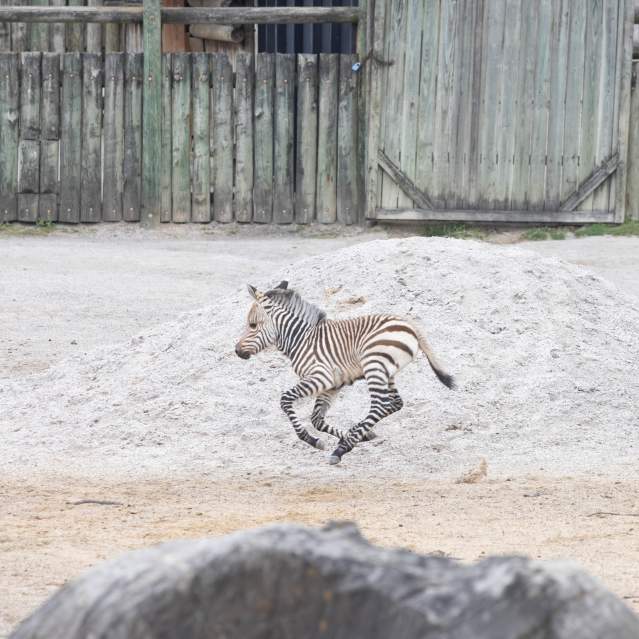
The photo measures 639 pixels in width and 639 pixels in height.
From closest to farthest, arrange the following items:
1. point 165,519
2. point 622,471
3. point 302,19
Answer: point 165,519 < point 622,471 < point 302,19

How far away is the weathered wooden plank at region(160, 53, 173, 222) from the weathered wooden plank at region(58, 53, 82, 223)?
824 mm

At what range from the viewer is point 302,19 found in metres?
12.8

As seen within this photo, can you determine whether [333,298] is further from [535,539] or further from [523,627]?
[523,627]

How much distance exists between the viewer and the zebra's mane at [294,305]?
22.9 ft

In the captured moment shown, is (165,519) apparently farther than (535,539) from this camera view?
Yes

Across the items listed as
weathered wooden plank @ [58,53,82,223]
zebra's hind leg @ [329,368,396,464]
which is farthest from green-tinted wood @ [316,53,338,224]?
zebra's hind leg @ [329,368,396,464]

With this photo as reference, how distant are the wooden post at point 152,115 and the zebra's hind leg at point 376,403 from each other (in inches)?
273

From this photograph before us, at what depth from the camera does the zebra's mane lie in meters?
6.96

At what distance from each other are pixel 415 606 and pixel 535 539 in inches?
146

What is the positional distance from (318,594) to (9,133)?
11914mm

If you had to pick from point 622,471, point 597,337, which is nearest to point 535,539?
point 622,471

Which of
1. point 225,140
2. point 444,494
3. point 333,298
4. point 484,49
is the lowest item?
point 444,494

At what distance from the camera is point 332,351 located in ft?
22.5

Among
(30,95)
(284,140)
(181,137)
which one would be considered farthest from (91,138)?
(284,140)
